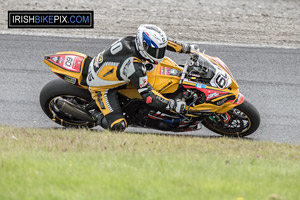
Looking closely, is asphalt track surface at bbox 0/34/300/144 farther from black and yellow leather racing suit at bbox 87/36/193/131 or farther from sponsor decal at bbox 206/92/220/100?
sponsor decal at bbox 206/92/220/100

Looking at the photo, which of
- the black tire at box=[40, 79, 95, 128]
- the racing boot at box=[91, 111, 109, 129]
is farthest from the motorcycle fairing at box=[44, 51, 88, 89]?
the racing boot at box=[91, 111, 109, 129]

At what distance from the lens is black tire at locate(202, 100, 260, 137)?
6938mm

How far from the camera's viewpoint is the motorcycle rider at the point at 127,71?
637 cm

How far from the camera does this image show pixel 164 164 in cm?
506

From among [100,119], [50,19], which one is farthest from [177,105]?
[50,19]

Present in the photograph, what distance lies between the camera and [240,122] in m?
7.08

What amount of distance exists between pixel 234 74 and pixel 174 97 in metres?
3.48

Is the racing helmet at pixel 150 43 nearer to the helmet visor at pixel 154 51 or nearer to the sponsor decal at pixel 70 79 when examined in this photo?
the helmet visor at pixel 154 51

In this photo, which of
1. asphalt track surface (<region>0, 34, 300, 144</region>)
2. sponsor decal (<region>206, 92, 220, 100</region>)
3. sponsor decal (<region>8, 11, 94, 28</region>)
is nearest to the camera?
→ sponsor decal (<region>206, 92, 220, 100</region>)

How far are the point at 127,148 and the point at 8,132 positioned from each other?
190cm

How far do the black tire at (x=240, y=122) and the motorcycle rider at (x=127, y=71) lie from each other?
908mm

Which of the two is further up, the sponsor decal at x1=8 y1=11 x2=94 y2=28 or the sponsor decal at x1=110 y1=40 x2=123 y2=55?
the sponsor decal at x1=110 y1=40 x2=123 y2=55

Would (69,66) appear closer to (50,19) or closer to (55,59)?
(55,59)

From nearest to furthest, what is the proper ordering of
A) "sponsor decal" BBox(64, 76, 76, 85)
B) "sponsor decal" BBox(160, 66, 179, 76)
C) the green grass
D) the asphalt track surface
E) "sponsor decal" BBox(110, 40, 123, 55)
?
the green grass < "sponsor decal" BBox(110, 40, 123, 55) < "sponsor decal" BBox(160, 66, 179, 76) < "sponsor decal" BBox(64, 76, 76, 85) < the asphalt track surface
